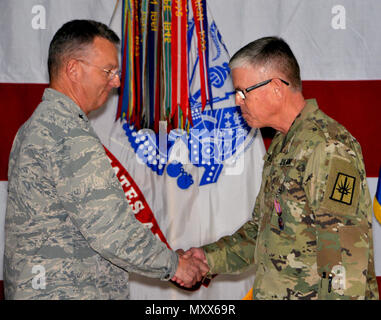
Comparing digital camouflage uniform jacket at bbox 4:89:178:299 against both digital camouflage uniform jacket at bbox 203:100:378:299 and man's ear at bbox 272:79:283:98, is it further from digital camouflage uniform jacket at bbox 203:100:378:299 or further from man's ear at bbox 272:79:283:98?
man's ear at bbox 272:79:283:98

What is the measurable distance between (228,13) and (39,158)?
1442mm

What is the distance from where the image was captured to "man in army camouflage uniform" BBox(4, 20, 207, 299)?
4.23ft

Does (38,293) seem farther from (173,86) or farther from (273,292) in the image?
(173,86)

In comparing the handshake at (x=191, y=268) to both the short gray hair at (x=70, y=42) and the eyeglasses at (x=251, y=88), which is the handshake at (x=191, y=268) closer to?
the eyeglasses at (x=251, y=88)

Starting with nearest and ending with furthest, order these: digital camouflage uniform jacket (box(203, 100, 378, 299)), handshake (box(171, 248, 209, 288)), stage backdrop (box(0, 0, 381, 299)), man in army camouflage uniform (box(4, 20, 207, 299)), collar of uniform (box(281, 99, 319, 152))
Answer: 1. digital camouflage uniform jacket (box(203, 100, 378, 299))
2. man in army camouflage uniform (box(4, 20, 207, 299))
3. collar of uniform (box(281, 99, 319, 152))
4. handshake (box(171, 248, 209, 288))
5. stage backdrop (box(0, 0, 381, 299))

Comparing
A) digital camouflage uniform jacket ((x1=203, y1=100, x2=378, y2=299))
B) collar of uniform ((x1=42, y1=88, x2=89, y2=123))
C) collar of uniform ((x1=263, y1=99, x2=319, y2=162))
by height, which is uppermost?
collar of uniform ((x1=42, y1=88, x2=89, y2=123))

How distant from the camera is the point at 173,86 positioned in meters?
2.30

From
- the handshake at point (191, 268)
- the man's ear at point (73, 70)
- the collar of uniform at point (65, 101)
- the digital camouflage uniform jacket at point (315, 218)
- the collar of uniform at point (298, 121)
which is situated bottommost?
the handshake at point (191, 268)

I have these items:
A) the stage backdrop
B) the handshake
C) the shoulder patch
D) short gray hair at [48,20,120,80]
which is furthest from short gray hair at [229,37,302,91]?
the stage backdrop

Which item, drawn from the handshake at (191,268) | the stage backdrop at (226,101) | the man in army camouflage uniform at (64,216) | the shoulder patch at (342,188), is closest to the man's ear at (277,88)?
the shoulder patch at (342,188)

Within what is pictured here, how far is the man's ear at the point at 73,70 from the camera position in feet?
4.67

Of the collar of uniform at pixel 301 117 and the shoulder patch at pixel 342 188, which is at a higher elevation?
the collar of uniform at pixel 301 117

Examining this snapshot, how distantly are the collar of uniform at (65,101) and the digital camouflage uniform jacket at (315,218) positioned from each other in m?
0.68

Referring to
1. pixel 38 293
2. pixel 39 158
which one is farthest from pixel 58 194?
pixel 38 293
